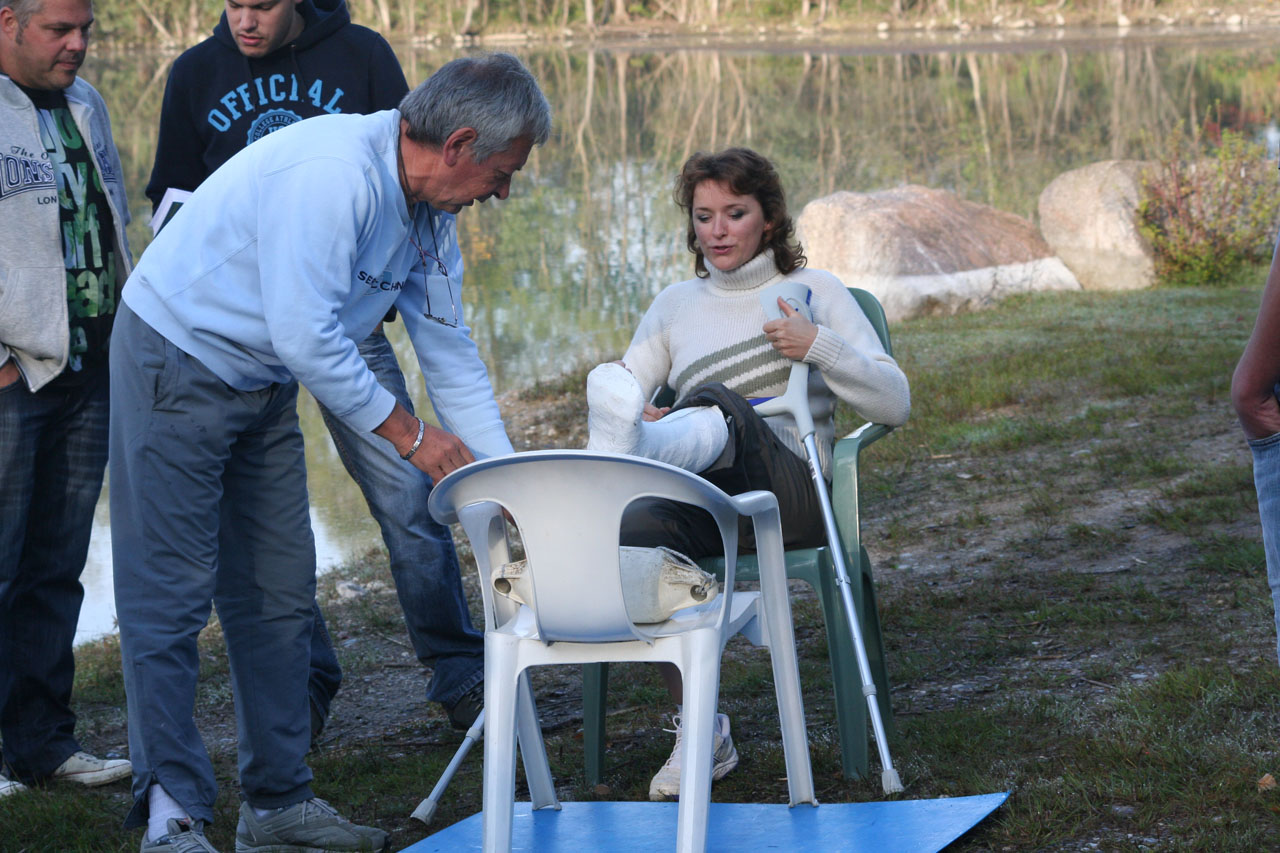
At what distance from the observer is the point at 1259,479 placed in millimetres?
2277

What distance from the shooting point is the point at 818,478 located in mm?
3318

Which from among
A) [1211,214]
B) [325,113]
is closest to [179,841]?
[325,113]

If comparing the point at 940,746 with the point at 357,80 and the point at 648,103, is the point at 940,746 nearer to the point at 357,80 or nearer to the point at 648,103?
the point at 357,80

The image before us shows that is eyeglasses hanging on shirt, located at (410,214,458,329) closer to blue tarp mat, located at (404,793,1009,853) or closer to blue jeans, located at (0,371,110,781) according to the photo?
blue jeans, located at (0,371,110,781)

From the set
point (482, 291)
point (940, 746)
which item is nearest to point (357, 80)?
point (940, 746)

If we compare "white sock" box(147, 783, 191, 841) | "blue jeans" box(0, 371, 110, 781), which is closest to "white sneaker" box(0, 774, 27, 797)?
"blue jeans" box(0, 371, 110, 781)

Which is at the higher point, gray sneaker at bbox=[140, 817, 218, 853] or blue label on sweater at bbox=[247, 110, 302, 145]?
blue label on sweater at bbox=[247, 110, 302, 145]

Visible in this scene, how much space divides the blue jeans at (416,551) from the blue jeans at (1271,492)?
6.96 ft

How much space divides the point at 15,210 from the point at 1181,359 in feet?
20.2

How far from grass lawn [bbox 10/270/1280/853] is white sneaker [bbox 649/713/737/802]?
0.04 meters

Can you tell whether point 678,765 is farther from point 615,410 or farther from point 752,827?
point 615,410

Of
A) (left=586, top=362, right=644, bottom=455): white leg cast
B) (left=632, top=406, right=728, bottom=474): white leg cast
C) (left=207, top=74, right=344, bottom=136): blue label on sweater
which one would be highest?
(left=207, top=74, right=344, bottom=136): blue label on sweater

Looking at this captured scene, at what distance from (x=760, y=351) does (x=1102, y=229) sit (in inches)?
328

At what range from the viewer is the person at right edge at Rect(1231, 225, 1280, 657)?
2117 mm
